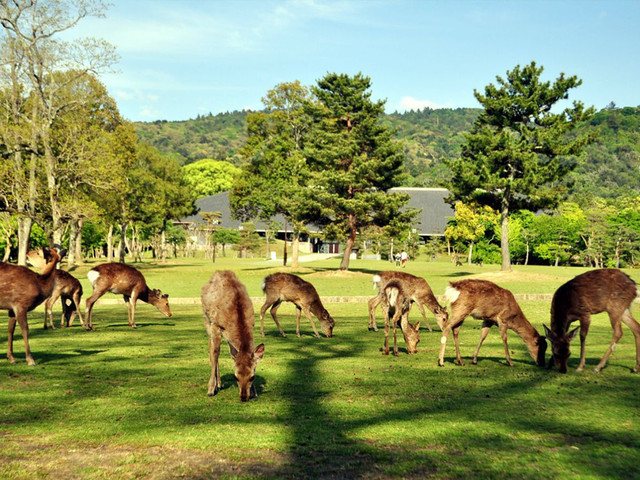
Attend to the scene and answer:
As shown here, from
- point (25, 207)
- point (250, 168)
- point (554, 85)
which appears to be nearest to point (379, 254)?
point (250, 168)

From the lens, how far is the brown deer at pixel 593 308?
1141cm

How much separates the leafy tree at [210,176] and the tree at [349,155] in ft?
281

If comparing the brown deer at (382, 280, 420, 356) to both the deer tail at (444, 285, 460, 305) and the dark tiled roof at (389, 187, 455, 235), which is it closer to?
the deer tail at (444, 285, 460, 305)

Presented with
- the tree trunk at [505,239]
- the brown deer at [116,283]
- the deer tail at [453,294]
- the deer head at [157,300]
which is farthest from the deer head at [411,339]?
the tree trunk at [505,239]

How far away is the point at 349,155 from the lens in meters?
47.6

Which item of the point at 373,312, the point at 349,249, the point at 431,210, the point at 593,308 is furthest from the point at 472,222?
the point at 593,308

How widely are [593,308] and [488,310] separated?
81.4 inches

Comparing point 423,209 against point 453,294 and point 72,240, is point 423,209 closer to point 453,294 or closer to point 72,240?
point 72,240

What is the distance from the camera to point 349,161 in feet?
165

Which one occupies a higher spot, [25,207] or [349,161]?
[349,161]

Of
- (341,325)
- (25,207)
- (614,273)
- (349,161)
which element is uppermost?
(349,161)

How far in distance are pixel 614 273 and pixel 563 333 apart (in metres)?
1.69

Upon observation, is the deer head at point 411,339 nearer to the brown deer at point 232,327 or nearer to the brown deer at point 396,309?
the brown deer at point 396,309

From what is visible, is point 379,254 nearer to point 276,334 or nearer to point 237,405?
point 276,334
